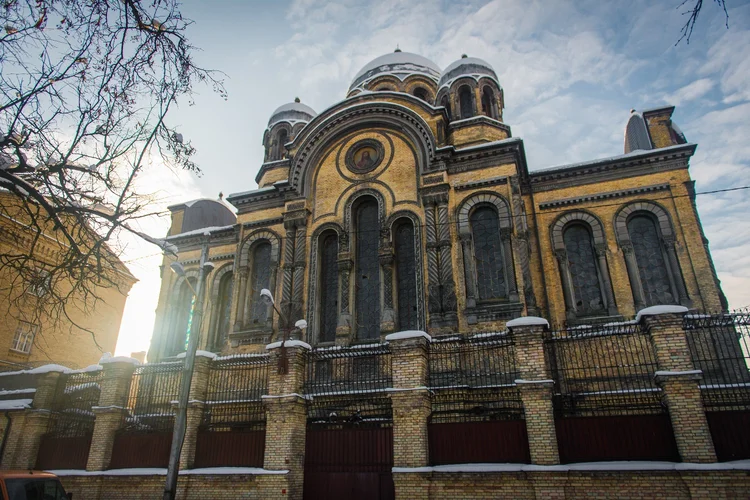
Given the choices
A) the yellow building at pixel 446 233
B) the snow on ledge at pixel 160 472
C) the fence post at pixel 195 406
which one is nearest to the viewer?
the snow on ledge at pixel 160 472

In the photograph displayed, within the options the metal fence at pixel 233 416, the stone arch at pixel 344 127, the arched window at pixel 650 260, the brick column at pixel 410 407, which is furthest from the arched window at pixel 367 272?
the arched window at pixel 650 260

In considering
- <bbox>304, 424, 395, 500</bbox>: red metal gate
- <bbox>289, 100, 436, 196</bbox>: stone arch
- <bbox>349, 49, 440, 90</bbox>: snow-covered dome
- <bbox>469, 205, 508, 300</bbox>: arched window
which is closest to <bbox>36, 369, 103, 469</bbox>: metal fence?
<bbox>304, 424, 395, 500</bbox>: red metal gate

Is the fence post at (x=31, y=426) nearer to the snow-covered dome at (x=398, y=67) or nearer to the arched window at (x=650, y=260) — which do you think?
the arched window at (x=650, y=260)

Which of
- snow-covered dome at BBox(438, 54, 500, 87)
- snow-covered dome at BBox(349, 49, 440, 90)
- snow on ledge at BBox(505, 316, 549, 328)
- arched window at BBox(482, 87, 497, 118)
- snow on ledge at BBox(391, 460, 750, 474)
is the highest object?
snow-covered dome at BBox(349, 49, 440, 90)

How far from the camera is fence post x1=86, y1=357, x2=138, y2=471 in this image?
12680mm

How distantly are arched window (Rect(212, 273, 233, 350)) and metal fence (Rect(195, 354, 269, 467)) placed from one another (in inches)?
234

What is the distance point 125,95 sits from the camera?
8.05 meters

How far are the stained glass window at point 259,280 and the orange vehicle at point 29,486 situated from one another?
911 centimetres

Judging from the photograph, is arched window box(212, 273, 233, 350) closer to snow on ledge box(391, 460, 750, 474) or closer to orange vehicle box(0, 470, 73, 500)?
orange vehicle box(0, 470, 73, 500)

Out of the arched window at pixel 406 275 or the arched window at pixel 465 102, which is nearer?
the arched window at pixel 406 275

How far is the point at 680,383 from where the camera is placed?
29.7 feet

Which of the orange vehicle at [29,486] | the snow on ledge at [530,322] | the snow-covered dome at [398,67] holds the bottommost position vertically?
the orange vehicle at [29,486]

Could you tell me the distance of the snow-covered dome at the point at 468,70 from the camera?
70.9ft

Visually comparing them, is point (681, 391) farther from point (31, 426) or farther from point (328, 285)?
point (31, 426)
